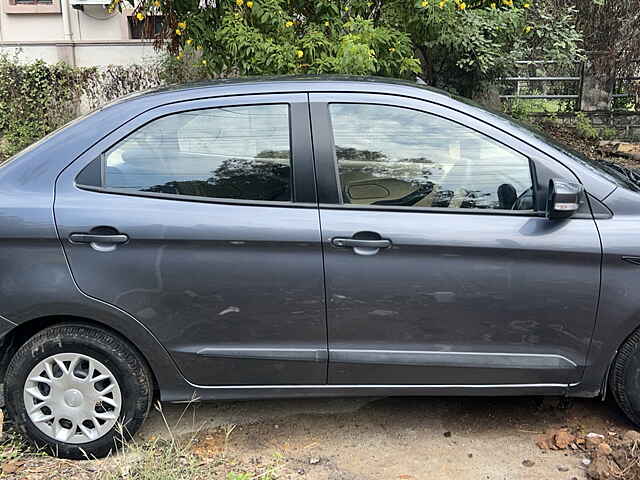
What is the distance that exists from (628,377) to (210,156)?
219 cm

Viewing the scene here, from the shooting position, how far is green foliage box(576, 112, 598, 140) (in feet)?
31.5

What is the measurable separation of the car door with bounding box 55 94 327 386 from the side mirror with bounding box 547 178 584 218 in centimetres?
102

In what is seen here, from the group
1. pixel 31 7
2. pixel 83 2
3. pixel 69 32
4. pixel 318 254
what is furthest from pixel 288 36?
pixel 31 7

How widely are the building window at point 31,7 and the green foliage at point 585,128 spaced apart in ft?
33.9

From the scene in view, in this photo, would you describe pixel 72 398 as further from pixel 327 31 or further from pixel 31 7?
pixel 31 7

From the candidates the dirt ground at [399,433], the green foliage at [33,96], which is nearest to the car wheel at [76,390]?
the dirt ground at [399,433]

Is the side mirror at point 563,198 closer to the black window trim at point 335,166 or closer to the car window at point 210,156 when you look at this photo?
the black window trim at point 335,166

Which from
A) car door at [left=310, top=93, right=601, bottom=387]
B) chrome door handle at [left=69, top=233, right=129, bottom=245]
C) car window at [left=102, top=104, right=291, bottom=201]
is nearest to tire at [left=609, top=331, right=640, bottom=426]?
car door at [left=310, top=93, right=601, bottom=387]

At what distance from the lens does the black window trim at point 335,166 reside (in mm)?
2766

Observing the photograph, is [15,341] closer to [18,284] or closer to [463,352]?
[18,284]

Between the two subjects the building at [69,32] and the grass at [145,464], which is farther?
the building at [69,32]

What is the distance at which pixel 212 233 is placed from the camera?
2727mm

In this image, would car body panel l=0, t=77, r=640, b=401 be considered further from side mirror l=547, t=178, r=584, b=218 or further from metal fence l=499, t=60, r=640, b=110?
metal fence l=499, t=60, r=640, b=110

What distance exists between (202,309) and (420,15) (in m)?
4.18
